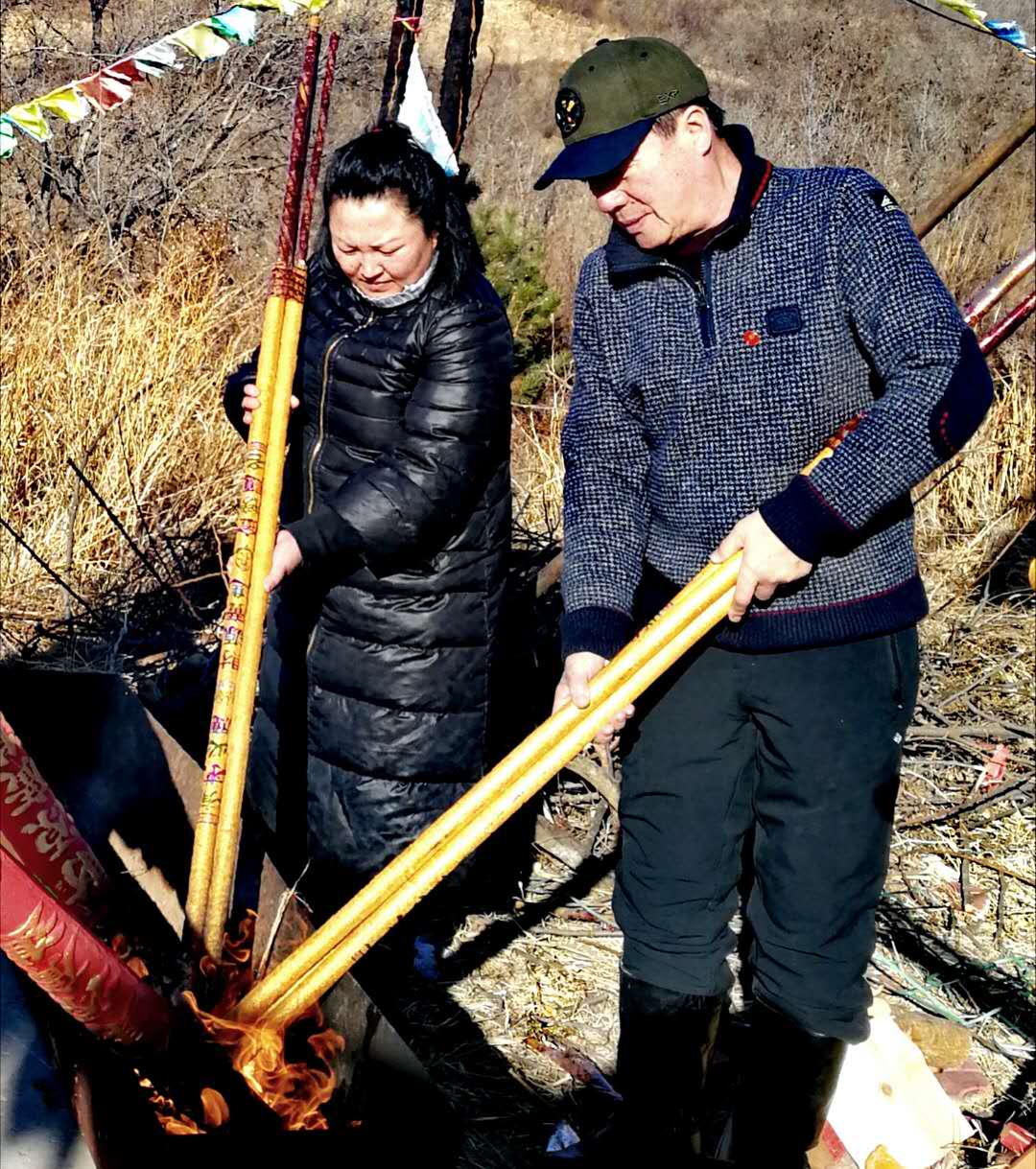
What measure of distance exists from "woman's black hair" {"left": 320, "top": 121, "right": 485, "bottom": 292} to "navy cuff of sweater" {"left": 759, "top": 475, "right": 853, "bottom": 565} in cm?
117

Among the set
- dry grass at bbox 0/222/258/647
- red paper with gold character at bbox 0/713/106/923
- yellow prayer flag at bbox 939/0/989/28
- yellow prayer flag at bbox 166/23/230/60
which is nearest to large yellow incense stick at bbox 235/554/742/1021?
red paper with gold character at bbox 0/713/106/923

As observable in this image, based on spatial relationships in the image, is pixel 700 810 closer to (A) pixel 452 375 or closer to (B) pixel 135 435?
(A) pixel 452 375

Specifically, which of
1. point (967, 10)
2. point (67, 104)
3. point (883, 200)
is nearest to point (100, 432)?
point (67, 104)

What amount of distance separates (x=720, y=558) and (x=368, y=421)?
45.0 inches

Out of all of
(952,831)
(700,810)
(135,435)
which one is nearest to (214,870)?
(700,810)

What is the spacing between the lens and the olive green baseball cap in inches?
83.7

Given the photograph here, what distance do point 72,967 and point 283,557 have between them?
124 centimetres

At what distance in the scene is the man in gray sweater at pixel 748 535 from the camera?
2109 millimetres

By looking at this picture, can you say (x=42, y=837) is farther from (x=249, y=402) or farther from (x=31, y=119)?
(x=31, y=119)

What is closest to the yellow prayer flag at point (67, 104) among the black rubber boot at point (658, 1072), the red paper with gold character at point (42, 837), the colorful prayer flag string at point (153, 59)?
the colorful prayer flag string at point (153, 59)

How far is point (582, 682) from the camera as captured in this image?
2357 millimetres

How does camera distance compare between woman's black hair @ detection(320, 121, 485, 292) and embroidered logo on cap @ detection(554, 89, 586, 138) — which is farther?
woman's black hair @ detection(320, 121, 485, 292)

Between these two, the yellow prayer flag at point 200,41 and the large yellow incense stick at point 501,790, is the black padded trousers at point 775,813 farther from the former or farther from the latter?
the yellow prayer flag at point 200,41

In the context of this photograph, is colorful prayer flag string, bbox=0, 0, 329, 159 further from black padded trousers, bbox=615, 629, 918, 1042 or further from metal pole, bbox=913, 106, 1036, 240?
black padded trousers, bbox=615, 629, 918, 1042
